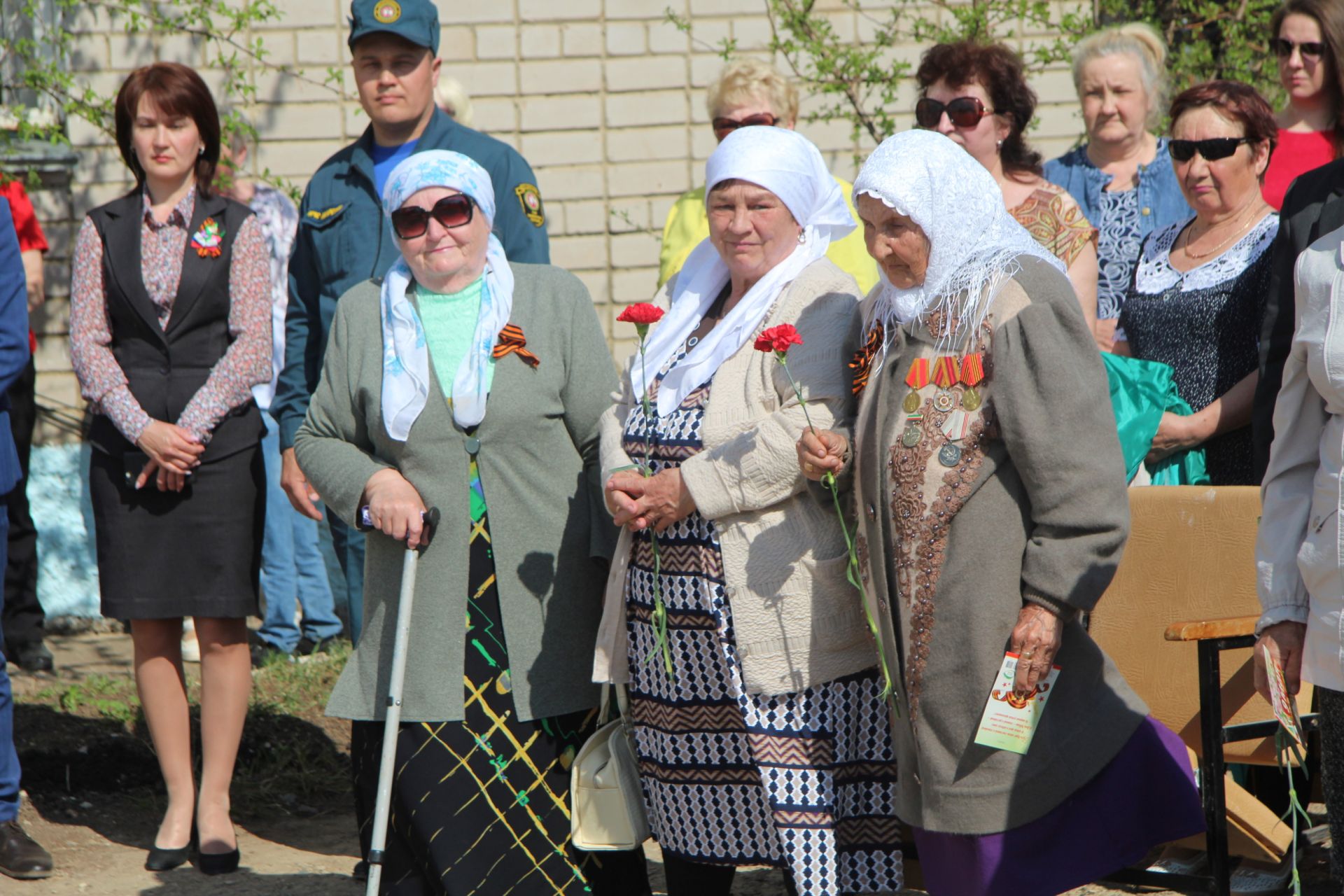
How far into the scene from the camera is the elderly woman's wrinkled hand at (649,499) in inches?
133

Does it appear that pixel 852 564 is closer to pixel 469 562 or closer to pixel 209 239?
pixel 469 562

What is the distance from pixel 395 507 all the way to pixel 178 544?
4.78 ft

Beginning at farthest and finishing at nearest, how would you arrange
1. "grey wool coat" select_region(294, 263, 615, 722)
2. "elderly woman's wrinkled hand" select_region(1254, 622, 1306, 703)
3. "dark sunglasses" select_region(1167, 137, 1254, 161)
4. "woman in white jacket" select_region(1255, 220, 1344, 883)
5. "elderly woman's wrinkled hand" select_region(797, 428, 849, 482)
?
1. "dark sunglasses" select_region(1167, 137, 1254, 161)
2. "grey wool coat" select_region(294, 263, 615, 722)
3. "elderly woman's wrinkled hand" select_region(797, 428, 849, 482)
4. "elderly woman's wrinkled hand" select_region(1254, 622, 1306, 703)
5. "woman in white jacket" select_region(1255, 220, 1344, 883)

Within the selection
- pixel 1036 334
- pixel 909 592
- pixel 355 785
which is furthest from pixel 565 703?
pixel 1036 334

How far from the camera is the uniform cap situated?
4539 millimetres

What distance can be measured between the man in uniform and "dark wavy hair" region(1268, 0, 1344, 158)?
2.50 metres

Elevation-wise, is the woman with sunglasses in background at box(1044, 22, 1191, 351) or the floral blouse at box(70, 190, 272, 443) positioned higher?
the woman with sunglasses in background at box(1044, 22, 1191, 351)

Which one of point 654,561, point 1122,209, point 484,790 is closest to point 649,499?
point 654,561

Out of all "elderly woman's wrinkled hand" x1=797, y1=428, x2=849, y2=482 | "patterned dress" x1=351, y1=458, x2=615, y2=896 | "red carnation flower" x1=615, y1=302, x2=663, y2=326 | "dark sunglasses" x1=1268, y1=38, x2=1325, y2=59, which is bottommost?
"patterned dress" x1=351, y1=458, x2=615, y2=896

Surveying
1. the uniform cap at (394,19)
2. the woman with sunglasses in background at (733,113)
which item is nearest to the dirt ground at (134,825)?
the woman with sunglasses in background at (733,113)

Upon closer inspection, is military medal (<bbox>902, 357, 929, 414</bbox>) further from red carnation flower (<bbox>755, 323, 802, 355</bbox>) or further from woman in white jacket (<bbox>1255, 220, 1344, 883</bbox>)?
woman in white jacket (<bbox>1255, 220, 1344, 883</bbox>)

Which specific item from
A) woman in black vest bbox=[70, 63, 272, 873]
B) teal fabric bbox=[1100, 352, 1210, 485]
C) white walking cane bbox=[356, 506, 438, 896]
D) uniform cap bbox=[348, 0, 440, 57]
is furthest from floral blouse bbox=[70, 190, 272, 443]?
teal fabric bbox=[1100, 352, 1210, 485]

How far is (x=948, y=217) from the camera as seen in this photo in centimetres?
307

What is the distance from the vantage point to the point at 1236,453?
4.18m
